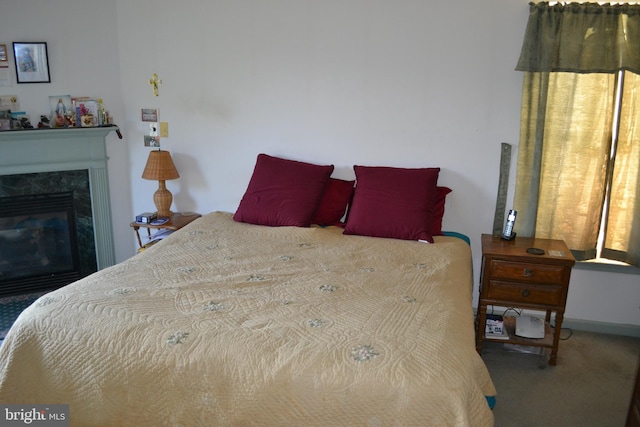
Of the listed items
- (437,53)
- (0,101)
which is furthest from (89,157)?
(437,53)

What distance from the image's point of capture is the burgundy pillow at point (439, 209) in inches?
125

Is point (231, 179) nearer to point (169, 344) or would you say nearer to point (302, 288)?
point (302, 288)

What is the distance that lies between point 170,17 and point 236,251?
1.78 m

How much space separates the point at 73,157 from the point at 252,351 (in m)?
2.49

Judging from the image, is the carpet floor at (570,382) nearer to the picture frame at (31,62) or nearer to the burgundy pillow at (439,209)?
the burgundy pillow at (439,209)

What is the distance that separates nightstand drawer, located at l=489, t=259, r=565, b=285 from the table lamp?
2128 millimetres

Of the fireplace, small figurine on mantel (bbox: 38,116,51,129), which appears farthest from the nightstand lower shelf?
small figurine on mantel (bbox: 38,116,51,129)

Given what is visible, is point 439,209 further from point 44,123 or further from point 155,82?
point 44,123

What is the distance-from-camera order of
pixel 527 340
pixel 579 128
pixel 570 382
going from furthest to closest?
1. pixel 579 128
2. pixel 527 340
3. pixel 570 382

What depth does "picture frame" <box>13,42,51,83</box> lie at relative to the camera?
3367 millimetres

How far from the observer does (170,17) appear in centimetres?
356

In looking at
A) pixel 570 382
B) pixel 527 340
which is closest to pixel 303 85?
pixel 527 340

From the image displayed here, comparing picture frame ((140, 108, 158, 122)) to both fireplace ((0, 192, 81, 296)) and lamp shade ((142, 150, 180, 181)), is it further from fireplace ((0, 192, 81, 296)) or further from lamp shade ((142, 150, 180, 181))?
fireplace ((0, 192, 81, 296))

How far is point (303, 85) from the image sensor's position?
11.2 feet
